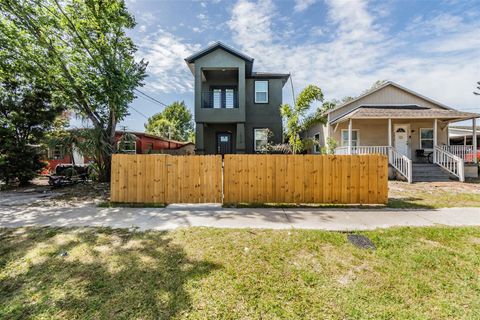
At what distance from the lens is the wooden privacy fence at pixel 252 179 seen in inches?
263

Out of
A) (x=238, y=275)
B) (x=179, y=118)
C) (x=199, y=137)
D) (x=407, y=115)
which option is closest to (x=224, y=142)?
(x=199, y=137)

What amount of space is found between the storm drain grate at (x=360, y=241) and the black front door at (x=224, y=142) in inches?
492

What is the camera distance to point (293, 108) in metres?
12.4

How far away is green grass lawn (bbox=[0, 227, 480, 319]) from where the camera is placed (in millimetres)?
2416

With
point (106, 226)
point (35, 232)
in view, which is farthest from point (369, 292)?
point (35, 232)

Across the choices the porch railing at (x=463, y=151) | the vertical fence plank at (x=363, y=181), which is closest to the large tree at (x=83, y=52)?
the vertical fence plank at (x=363, y=181)

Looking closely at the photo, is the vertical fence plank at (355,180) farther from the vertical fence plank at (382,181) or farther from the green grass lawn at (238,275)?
the green grass lawn at (238,275)

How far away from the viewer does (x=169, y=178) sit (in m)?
6.85

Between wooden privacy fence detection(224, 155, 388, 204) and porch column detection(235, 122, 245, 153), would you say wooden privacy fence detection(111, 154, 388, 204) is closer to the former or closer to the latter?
wooden privacy fence detection(224, 155, 388, 204)

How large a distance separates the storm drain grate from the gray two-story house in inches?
412

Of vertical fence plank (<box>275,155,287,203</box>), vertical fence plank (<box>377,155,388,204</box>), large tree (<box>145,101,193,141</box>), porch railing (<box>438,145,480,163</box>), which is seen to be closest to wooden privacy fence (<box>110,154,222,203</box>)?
vertical fence plank (<box>275,155,287,203</box>)

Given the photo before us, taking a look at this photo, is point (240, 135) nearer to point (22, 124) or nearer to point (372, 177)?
point (372, 177)

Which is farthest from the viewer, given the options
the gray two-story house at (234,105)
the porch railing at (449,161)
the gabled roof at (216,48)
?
the gray two-story house at (234,105)

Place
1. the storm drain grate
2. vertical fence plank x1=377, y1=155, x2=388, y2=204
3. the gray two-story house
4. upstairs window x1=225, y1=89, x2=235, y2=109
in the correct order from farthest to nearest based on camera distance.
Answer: upstairs window x1=225, y1=89, x2=235, y2=109 → the gray two-story house → vertical fence plank x1=377, y1=155, x2=388, y2=204 → the storm drain grate
